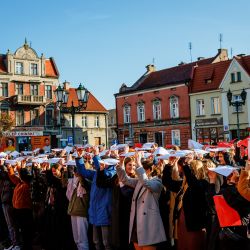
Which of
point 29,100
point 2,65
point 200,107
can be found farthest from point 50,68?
point 200,107

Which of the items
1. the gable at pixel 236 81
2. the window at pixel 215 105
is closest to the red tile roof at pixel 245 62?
the gable at pixel 236 81

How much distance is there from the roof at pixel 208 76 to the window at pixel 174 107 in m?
2.25

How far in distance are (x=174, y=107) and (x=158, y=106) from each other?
235cm

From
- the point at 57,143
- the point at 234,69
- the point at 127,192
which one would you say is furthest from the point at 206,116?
the point at 127,192

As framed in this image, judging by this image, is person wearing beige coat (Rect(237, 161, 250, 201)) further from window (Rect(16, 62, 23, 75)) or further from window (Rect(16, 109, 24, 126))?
window (Rect(16, 62, 23, 75))

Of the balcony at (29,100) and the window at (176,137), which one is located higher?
the balcony at (29,100)

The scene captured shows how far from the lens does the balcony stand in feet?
151

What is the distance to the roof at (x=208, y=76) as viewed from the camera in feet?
136

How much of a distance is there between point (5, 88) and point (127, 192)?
137ft

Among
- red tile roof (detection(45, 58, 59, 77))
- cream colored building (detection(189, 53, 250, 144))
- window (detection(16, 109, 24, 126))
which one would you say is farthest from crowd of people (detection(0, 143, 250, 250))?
red tile roof (detection(45, 58, 59, 77))

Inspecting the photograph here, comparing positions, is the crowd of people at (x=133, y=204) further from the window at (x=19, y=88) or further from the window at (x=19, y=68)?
the window at (x=19, y=68)

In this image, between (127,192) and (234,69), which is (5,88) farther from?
(127,192)

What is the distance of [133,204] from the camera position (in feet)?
21.4

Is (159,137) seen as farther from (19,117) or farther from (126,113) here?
(19,117)
